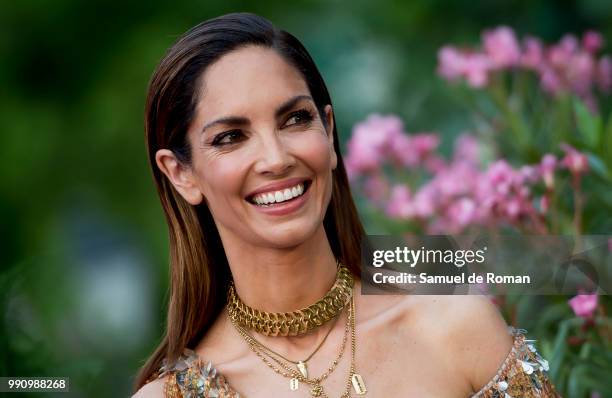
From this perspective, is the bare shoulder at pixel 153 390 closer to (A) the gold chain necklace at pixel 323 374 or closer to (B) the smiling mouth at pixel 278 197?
(A) the gold chain necklace at pixel 323 374

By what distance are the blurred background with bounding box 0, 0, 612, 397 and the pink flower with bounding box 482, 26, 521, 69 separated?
64 centimetres

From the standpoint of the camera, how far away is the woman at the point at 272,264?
238cm

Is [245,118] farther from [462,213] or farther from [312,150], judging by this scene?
[462,213]

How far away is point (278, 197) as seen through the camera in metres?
2.36

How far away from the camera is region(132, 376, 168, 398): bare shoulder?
251 centimetres

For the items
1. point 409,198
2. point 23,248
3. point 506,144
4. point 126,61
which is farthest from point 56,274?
point 506,144

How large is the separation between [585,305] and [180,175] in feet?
3.66

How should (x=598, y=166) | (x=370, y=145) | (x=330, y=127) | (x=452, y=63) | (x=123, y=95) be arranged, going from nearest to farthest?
(x=330, y=127) → (x=598, y=166) → (x=370, y=145) → (x=452, y=63) → (x=123, y=95)

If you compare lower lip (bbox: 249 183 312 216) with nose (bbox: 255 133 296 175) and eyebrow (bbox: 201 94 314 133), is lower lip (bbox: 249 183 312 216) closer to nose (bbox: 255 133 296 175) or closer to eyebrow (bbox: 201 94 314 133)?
nose (bbox: 255 133 296 175)

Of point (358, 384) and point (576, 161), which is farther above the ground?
point (576, 161)

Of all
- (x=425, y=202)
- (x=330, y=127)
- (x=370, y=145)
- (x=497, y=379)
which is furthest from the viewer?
(x=370, y=145)

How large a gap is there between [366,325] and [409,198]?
3.27 feet

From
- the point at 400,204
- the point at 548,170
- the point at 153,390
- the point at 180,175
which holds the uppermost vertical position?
the point at 180,175

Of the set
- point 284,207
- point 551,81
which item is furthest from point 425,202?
point 284,207
